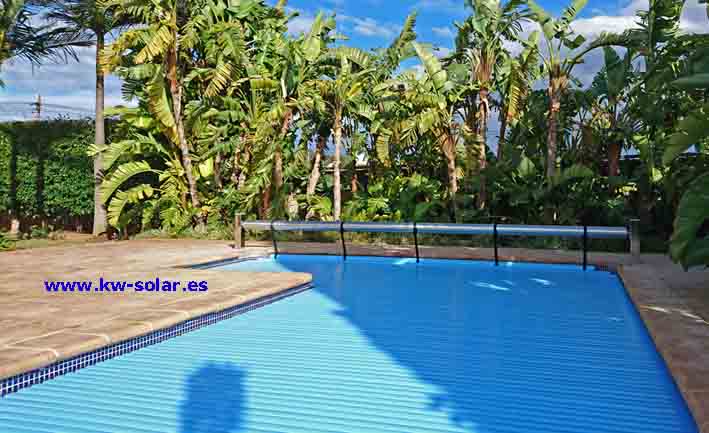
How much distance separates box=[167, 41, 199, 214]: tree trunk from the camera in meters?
12.4

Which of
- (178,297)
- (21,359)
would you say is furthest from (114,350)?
(178,297)

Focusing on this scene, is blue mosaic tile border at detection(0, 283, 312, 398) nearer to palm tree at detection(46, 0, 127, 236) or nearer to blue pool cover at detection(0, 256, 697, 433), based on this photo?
blue pool cover at detection(0, 256, 697, 433)

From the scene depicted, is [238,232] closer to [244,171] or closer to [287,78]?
[244,171]

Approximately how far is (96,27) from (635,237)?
11.9 m

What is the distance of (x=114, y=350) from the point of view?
4434 millimetres

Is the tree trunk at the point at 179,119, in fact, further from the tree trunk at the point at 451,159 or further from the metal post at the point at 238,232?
the tree trunk at the point at 451,159

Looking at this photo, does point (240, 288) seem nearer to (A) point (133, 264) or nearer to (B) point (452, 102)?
(A) point (133, 264)

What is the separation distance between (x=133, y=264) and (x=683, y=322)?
7.08 m

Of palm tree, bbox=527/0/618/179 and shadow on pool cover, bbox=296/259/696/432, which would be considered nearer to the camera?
shadow on pool cover, bbox=296/259/696/432

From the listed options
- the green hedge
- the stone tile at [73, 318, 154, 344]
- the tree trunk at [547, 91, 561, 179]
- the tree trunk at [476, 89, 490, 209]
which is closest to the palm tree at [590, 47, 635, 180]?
the tree trunk at [547, 91, 561, 179]

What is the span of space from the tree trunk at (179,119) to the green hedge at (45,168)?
11.2ft

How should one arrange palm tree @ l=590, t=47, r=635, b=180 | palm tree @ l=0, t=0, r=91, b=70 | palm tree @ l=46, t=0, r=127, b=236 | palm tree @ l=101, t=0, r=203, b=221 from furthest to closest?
palm tree @ l=46, t=0, r=127, b=236 → palm tree @ l=0, t=0, r=91, b=70 → palm tree @ l=101, t=0, r=203, b=221 → palm tree @ l=590, t=47, r=635, b=180

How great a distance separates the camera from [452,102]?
12.1 meters

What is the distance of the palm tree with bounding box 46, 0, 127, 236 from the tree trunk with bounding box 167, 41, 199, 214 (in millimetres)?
1864
